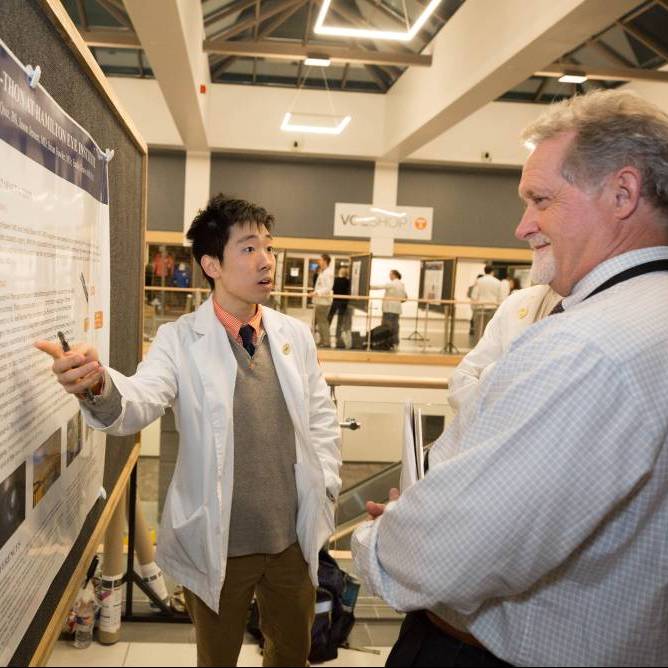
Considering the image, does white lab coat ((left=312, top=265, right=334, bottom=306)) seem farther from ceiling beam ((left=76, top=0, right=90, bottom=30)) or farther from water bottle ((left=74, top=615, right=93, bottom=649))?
water bottle ((left=74, top=615, right=93, bottom=649))

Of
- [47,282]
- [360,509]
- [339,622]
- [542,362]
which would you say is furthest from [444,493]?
[360,509]

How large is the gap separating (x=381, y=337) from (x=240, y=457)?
9309 millimetres

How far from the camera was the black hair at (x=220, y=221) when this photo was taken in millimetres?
2270

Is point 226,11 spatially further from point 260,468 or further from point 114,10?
point 260,468

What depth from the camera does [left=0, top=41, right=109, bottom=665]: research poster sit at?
1.11 metres

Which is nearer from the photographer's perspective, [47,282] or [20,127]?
[20,127]

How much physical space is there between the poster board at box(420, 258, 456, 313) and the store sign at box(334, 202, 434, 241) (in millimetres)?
1944

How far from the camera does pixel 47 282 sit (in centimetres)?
134

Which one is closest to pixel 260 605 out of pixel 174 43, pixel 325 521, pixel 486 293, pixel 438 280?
pixel 325 521

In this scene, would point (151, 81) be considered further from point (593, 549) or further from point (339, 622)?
point (593, 549)

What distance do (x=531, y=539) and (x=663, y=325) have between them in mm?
407

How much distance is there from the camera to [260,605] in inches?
90.6

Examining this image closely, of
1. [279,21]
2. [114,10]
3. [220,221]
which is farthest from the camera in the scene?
[279,21]

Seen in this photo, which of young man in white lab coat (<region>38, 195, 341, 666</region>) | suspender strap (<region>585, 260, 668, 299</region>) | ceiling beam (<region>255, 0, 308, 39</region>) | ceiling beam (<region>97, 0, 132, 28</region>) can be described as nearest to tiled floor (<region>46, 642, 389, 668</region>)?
young man in white lab coat (<region>38, 195, 341, 666</region>)
